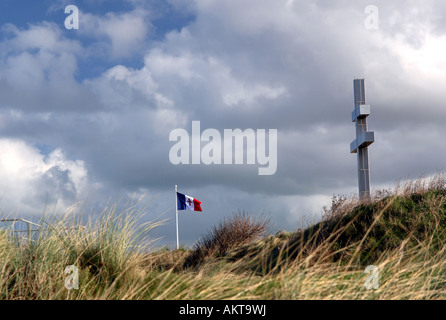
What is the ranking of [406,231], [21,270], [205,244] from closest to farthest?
[21,270], [406,231], [205,244]

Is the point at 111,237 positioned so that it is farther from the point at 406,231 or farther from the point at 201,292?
the point at 406,231

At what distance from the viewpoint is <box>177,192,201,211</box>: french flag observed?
21.0 meters

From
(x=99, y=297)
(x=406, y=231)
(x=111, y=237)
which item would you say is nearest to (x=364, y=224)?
(x=406, y=231)

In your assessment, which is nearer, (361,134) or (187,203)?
(361,134)

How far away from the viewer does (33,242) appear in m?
6.35

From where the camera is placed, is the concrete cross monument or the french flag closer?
the concrete cross monument

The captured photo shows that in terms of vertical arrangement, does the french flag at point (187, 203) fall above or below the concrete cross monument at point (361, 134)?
below

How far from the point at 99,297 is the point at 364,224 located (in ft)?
23.7

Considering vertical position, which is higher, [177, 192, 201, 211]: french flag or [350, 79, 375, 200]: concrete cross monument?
[350, 79, 375, 200]: concrete cross monument

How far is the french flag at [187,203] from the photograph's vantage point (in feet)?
68.8

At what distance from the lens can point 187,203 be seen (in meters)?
21.0

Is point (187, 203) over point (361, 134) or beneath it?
beneath

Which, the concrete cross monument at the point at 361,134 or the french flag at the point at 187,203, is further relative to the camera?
the french flag at the point at 187,203
